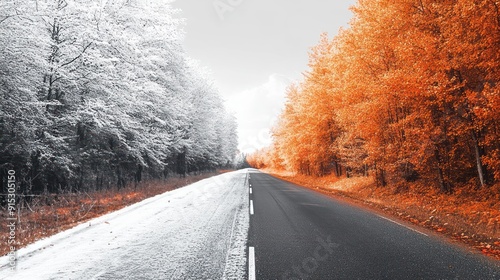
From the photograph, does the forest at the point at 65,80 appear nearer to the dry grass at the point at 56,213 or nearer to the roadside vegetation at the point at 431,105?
the dry grass at the point at 56,213

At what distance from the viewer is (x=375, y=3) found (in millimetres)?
13453

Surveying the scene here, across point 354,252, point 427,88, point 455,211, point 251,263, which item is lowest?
point 455,211

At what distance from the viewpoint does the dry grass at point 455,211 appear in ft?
23.6

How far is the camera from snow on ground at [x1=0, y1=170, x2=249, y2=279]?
4.71 meters

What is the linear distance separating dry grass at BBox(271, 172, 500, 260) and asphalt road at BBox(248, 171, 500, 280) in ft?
3.10

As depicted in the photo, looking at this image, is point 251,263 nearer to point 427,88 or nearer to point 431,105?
point 427,88

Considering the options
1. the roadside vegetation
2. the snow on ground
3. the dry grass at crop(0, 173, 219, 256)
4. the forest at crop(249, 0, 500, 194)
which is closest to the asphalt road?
the snow on ground

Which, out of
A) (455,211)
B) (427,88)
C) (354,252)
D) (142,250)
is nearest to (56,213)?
(142,250)

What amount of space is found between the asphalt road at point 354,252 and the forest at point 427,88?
480 cm

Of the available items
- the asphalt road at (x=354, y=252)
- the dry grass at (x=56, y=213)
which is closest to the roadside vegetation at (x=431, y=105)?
the asphalt road at (x=354, y=252)

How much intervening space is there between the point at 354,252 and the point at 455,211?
7213 mm

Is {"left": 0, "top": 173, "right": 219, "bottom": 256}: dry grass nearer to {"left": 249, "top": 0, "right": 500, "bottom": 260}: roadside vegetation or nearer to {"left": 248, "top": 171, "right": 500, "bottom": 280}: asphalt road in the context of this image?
{"left": 248, "top": 171, "right": 500, "bottom": 280}: asphalt road

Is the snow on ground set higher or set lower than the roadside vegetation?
lower

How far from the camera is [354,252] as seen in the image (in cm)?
571
